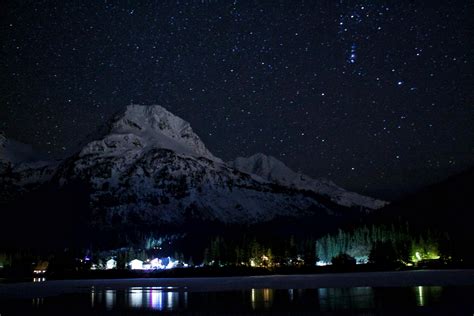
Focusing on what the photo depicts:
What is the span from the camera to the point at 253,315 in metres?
39.1

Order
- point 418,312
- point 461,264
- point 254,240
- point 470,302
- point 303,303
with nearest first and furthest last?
1. point 418,312
2. point 470,302
3. point 303,303
4. point 461,264
5. point 254,240

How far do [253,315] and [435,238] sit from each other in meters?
153

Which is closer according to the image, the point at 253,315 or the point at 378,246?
the point at 253,315

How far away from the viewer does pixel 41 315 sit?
4250 cm

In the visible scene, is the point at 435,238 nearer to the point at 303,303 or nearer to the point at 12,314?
the point at 303,303

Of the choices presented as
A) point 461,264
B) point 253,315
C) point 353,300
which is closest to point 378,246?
point 461,264

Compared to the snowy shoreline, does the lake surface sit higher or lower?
lower

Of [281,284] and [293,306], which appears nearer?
[293,306]

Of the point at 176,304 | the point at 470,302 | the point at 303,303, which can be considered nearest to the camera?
the point at 470,302

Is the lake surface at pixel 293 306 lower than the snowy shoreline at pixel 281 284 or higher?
lower


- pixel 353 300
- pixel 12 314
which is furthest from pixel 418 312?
pixel 12 314

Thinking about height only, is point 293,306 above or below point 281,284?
below

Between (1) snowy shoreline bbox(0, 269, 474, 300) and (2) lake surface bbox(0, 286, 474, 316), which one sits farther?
(1) snowy shoreline bbox(0, 269, 474, 300)

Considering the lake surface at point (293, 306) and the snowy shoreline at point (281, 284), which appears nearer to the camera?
the lake surface at point (293, 306)
